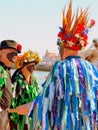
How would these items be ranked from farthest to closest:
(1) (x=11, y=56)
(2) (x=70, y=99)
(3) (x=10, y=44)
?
(3) (x=10, y=44), (1) (x=11, y=56), (2) (x=70, y=99)

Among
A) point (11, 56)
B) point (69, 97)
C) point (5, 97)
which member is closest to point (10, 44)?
point (11, 56)

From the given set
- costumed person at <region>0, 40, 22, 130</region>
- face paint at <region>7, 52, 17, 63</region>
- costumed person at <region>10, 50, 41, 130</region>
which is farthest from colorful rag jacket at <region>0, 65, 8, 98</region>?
costumed person at <region>10, 50, 41, 130</region>

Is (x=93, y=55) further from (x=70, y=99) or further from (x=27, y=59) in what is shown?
(x=70, y=99)

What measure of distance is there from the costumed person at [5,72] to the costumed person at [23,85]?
63 centimetres

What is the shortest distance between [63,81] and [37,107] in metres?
0.31

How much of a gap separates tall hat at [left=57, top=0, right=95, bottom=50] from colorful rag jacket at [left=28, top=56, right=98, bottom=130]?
0.54ft

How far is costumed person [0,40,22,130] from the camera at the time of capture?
4.46m

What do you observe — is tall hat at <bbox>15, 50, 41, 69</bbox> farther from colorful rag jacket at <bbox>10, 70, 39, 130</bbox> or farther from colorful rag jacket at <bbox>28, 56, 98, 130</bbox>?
colorful rag jacket at <bbox>28, 56, 98, 130</bbox>

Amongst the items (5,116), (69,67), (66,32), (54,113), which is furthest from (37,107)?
(5,116)

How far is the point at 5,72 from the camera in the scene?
4.49 m

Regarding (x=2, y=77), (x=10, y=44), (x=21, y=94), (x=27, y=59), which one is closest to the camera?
(x=2, y=77)

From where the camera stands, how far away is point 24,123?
5.51 meters

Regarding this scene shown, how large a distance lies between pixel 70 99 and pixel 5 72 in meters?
1.60

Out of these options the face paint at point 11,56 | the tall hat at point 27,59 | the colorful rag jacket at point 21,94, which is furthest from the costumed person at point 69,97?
the tall hat at point 27,59
